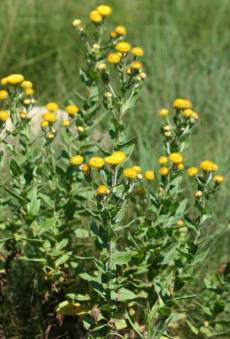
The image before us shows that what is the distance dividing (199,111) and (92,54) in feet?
6.41

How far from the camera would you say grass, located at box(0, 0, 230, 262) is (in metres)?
4.78

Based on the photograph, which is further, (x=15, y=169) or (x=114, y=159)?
(x=15, y=169)

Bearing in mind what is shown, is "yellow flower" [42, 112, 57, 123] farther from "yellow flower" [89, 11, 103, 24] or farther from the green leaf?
"yellow flower" [89, 11, 103, 24]

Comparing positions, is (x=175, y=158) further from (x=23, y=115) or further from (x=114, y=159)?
(x=23, y=115)

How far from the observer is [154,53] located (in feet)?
17.9

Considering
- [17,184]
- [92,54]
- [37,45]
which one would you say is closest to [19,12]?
[37,45]

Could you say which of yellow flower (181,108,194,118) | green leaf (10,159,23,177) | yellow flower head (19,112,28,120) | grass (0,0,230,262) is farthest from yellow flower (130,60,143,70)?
grass (0,0,230,262)

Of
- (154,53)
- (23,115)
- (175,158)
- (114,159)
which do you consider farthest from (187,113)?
(154,53)

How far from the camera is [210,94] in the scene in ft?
16.7

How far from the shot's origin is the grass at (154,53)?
4.78 metres

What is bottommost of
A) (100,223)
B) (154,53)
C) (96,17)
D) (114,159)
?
(100,223)

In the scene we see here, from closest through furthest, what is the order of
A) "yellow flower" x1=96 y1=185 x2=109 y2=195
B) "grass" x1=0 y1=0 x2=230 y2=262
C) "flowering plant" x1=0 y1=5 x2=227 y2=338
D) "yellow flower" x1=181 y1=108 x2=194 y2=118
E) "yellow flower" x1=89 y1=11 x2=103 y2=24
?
1. "yellow flower" x1=96 y1=185 x2=109 y2=195
2. "flowering plant" x1=0 y1=5 x2=227 y2=338
3. "yellow flower" x1=181 y1=108 x2=194 y2=118
4. "yellow flower" x1=89 y1=11 x2=103 y2=24
5. "grass" x1=0 y1=0 x2=230 y2=262

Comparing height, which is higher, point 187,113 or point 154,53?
point 154,53

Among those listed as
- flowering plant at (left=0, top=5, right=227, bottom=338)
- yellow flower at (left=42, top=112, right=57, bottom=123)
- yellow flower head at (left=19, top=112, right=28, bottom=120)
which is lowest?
flowering plant at (left=0, top=5, right=227, bottom=338)
